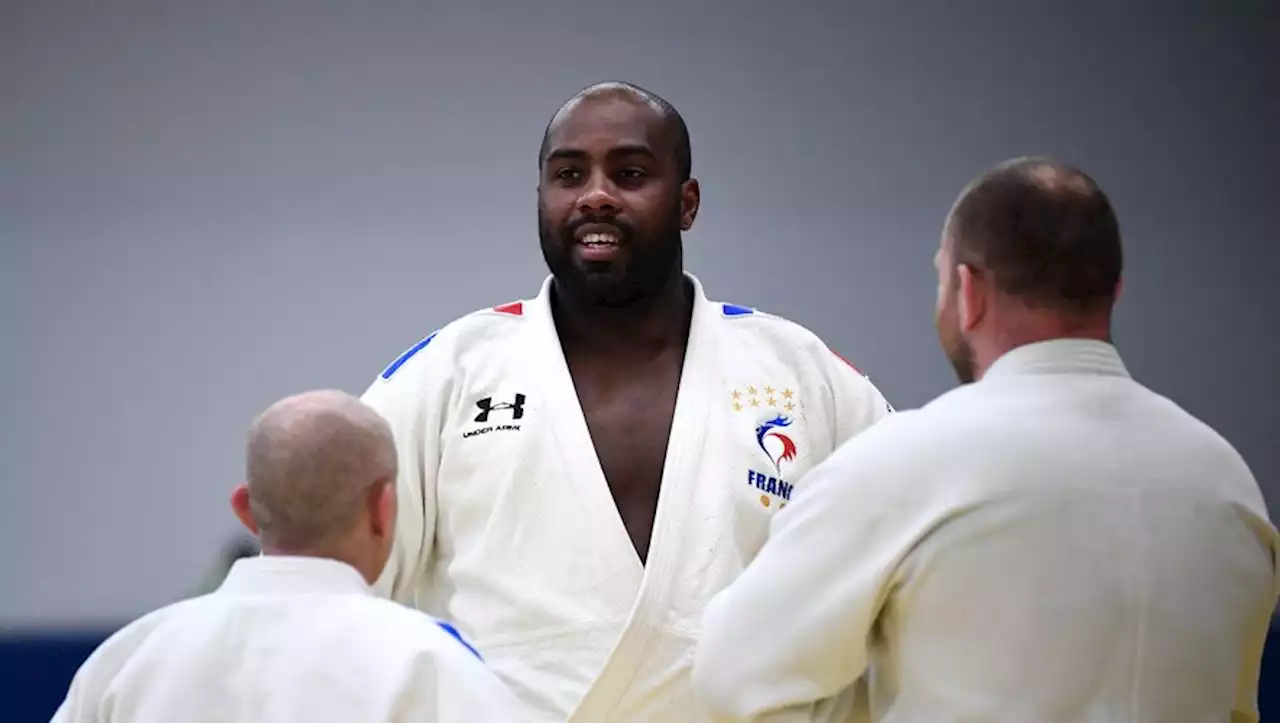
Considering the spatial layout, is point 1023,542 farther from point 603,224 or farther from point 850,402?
point 603,224

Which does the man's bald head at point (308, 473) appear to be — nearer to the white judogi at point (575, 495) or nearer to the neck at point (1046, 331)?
the white judogi at point (575, 495)

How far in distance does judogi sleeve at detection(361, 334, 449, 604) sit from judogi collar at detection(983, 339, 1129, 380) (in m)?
0.90

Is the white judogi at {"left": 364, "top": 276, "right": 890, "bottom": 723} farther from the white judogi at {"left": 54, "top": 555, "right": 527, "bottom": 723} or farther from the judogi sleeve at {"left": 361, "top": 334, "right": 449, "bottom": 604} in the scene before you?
the white judogi at {"left": 54, "top": 555, "right": 527, "bottom": 723}

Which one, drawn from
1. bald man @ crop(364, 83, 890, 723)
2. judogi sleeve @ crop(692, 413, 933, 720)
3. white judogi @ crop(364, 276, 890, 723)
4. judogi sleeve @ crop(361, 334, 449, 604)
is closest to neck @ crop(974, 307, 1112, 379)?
judogi sleeve @ crop(692, 413, 933, 720)

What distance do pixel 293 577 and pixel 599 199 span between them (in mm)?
866

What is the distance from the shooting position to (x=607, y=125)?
2408mm

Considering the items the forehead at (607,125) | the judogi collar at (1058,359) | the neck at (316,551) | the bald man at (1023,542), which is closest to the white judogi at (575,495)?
the forehead at (607,125)

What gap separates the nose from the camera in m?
2.37

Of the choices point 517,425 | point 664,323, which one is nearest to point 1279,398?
point 664,323

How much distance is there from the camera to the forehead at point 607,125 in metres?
2.40

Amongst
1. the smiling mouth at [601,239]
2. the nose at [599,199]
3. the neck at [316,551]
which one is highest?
the nose at [599,199]

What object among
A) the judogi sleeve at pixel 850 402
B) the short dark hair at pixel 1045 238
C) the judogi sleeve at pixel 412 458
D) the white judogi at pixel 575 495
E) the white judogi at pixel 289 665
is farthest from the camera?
the judogi sleeve at pixel 850 402

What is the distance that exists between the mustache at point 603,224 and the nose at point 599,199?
10 mm

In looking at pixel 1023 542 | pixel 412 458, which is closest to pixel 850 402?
pixel 412 458
